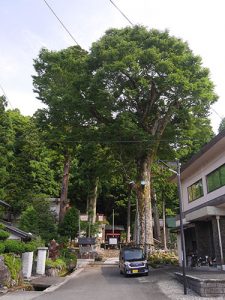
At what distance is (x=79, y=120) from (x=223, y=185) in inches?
562

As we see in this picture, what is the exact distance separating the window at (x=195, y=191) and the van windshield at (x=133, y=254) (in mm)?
5869

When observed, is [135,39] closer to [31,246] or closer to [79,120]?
[79,120]

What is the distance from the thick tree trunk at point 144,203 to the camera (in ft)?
85.1

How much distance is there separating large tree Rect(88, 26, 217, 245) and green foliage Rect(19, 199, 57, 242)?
10.4 metres

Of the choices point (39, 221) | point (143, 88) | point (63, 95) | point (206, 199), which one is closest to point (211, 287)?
point (206, 199)

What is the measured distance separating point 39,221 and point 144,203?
12156mm

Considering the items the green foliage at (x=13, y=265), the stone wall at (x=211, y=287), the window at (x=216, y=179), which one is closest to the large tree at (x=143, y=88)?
the window at (x=216, y=179)

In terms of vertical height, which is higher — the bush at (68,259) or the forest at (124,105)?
the forest at (124,105)

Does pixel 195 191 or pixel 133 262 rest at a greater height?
pixel 195 191

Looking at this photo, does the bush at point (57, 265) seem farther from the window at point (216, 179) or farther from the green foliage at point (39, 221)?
the window at point (216, 179)

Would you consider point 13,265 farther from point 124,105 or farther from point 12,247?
point 124,105

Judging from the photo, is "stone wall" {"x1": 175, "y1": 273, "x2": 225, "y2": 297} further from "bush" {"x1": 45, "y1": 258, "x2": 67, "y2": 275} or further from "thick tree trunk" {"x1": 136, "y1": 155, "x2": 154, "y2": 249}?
"thick tree trunk" {"x1": 136, "y1": 155, "x2": 154, "y2": 249}

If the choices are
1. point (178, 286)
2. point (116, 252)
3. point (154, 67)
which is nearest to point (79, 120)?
point (154, 67)

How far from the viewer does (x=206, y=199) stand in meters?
22.0
